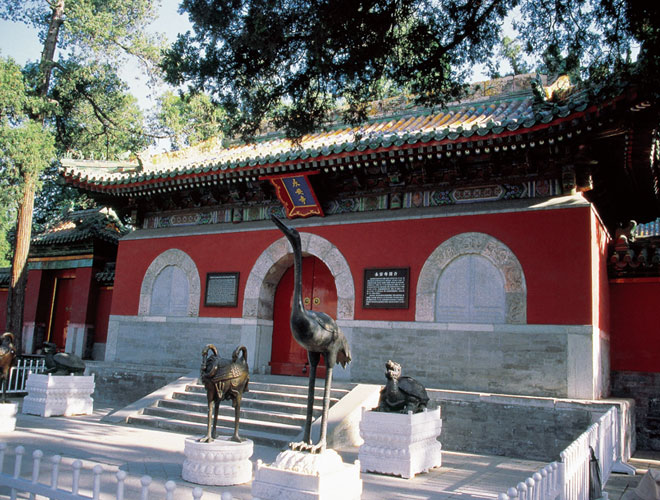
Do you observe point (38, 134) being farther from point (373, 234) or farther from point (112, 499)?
point (112, 499)

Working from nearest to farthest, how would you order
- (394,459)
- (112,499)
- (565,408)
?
(112,499) → (394,459) → (565,408)

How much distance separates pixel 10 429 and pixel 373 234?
5835 millimetres

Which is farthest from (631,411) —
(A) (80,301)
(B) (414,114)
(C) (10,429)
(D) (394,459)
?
(A) (80,301)

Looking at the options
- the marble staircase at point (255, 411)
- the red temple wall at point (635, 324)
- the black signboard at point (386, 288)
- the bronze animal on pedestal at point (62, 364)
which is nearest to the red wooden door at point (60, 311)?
the bronze animal on pedestal at point (62, 364)

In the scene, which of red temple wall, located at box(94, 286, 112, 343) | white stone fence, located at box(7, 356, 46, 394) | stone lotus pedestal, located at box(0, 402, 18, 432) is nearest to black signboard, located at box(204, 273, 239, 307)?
white stone fence, located at box(7, 356, 46, 394)

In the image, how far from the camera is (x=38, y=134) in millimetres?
11758

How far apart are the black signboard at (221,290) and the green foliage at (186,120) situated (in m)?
7.53

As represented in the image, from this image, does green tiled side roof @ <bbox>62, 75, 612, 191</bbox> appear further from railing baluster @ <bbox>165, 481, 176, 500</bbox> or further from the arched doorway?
railing baluster @ <bbox>165, 481, 176, 500</bbox>

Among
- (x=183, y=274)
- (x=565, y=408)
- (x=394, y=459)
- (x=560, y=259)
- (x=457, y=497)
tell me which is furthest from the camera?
(x=183, y=274)

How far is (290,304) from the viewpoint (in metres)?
10.4

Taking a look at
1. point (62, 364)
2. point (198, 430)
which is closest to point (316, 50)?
point (198, 430)

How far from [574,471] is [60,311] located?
13.7 metres

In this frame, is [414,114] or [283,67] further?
[414,114]

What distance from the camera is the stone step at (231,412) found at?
7.61 m
